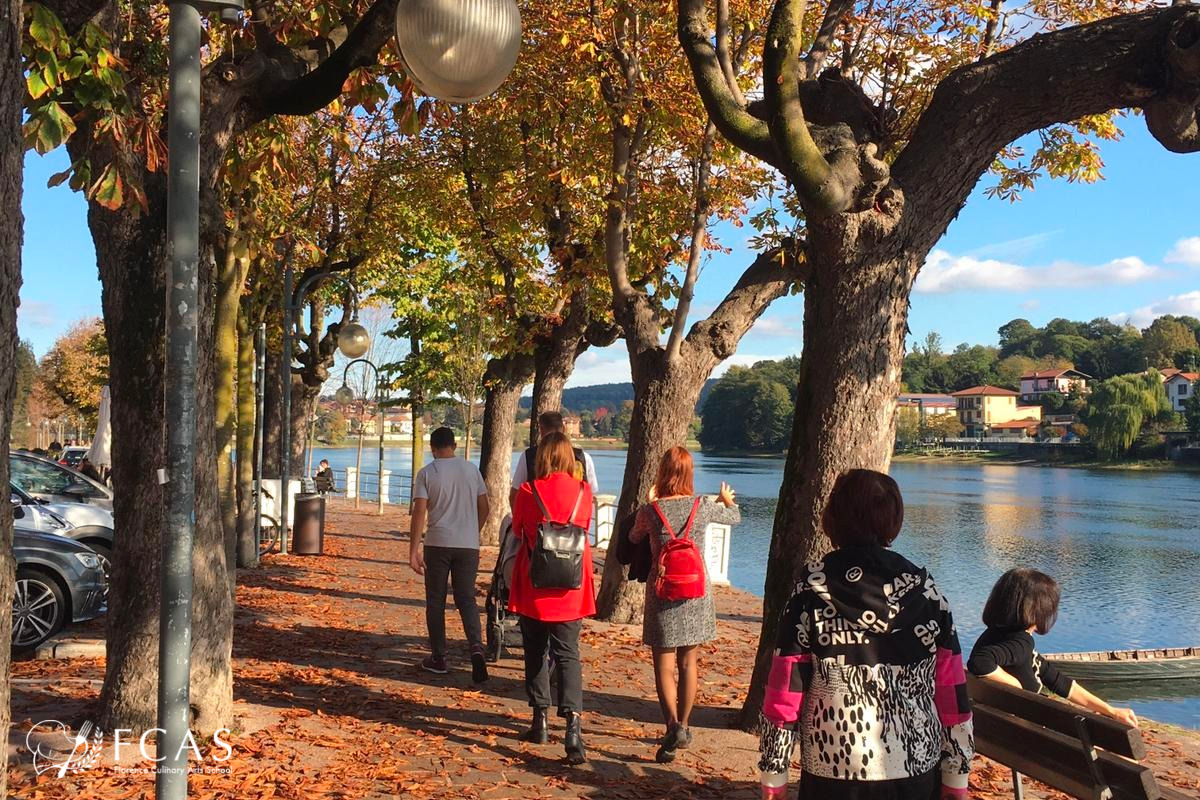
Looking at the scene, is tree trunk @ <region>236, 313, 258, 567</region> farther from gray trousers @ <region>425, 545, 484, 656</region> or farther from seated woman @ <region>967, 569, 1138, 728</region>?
seated woman @ <region>967, 569, 1138, 728</region>

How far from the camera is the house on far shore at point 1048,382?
455 ft

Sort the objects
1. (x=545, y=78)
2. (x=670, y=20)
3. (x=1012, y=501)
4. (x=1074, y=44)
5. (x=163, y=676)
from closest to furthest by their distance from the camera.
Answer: (x=163, y=676) < (x=1074, y=44) < (x=670, y=20) < (x=545, y=78) < (x=1012, y=501)

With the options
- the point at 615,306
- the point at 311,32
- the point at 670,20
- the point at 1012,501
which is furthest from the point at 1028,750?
the point at 1012,501

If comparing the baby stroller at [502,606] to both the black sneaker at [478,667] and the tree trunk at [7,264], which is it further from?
the tree trunk at [7,264]

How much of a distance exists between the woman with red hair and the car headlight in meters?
5.51

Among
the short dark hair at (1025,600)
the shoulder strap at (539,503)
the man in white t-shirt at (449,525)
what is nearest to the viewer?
the short dark hair at (1025,600)

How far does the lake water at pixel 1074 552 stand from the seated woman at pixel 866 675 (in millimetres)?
10723

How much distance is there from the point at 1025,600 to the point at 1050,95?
2724 millimetres

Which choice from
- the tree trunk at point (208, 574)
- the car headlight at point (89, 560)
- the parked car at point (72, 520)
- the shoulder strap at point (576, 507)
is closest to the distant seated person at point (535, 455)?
the shoulder strap at point (576, 507)

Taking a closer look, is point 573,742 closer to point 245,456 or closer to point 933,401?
point 245,456

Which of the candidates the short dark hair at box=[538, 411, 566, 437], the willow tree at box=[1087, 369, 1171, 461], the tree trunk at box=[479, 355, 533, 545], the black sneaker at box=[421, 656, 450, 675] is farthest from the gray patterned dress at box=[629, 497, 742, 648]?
the willow tree at box=[1087, 369, 1171, 461]

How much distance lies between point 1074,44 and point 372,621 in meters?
7.96

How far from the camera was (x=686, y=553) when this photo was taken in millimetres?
5816

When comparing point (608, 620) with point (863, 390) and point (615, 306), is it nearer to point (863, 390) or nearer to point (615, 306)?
point (615, 306)
